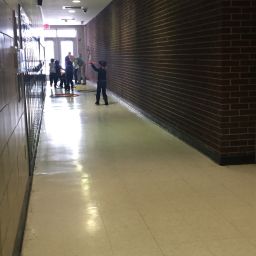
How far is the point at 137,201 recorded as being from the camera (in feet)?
13.0

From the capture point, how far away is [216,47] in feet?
16.6

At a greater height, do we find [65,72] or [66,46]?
[66,46]

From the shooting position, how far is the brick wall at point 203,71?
496cm

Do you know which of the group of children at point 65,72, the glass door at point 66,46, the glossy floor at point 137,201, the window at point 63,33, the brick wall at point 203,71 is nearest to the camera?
the glossy floor at point 137,201

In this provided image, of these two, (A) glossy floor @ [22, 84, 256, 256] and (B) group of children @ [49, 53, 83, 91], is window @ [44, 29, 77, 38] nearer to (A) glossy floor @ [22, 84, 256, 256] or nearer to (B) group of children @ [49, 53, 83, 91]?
(B) group of children @ [49, 53, 83, 91]

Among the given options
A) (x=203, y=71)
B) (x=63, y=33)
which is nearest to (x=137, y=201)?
(x=203, y=71)

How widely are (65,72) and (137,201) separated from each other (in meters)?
12.5

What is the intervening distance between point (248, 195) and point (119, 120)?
194 inches

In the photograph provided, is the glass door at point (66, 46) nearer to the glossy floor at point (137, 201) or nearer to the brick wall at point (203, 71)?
the brick wall at point (203, 71)

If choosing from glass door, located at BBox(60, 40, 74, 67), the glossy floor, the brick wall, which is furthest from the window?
the glossy floor

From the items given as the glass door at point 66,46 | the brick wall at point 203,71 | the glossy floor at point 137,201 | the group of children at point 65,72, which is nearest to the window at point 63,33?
the glass door at point 66,46

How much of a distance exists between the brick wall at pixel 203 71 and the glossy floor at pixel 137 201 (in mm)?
334

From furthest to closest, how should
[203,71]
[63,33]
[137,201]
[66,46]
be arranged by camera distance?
[66,46]
[63,33]
[203,71]
[137,201]

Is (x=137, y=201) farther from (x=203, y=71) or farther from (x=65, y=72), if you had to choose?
(x=65, y=72)
